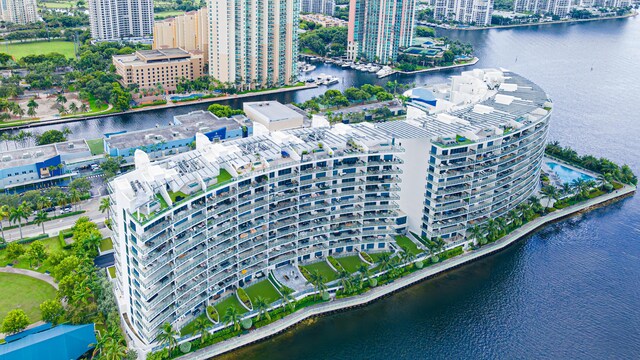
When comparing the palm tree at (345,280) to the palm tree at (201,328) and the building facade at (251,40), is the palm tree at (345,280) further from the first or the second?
the building facade at (251,40)

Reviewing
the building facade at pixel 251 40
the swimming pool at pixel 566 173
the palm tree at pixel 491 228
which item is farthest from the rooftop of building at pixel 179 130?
the swimming pool at pixel 566 173

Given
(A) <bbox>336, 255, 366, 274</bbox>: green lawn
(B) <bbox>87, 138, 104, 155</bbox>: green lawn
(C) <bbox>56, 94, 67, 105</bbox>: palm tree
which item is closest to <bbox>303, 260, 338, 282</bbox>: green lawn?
(A) <bbox>336, 255, 366, 274</bbox>: green lawn

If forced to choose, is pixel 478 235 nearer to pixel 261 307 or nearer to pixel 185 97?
pixel 261 307

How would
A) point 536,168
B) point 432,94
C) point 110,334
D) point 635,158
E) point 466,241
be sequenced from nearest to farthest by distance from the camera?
point 110,334
point 466,241
point 536,168
point 635,158
point 432,94

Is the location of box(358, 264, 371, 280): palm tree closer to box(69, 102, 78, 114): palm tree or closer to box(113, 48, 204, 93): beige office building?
box(69, 102, 78, 114): palm tree

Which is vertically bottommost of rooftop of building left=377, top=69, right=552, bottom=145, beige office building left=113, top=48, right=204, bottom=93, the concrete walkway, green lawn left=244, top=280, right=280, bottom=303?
the concrete walkway

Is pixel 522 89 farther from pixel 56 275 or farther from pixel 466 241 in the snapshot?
pixel 56 275

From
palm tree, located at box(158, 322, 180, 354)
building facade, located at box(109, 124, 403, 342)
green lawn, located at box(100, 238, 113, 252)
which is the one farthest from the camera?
green lawn, located at box(100, 238, 113, 252)

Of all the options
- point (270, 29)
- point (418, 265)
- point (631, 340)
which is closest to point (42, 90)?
point (270, 29)
